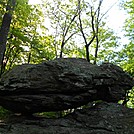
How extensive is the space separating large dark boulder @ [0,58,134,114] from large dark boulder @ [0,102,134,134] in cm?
54

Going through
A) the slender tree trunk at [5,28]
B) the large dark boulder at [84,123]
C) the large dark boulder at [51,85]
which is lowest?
the large dark boulder at [84,123]

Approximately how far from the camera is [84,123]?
971 centimetres

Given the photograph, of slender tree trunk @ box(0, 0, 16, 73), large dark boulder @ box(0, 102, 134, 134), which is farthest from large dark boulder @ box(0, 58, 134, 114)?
slender tree trunk @ box(0, 0, 16, 73)

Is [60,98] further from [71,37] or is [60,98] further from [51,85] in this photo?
[71,37]

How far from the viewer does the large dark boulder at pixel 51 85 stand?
9.59 metres

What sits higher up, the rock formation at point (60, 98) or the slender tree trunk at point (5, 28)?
the slender tree trunk at point (5, 28)

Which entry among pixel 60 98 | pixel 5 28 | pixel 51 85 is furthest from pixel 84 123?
pixel 5 28

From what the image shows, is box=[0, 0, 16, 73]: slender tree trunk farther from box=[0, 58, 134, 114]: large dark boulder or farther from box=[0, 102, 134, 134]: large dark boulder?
box=[0, 102, 134, 134]: large dark boulder

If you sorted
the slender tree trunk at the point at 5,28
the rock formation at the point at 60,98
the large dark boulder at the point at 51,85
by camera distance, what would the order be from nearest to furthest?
the rock formation at the point at 60,98 → the large dark boulder at the point at 51,85 → the slender tree trunk at the point at 5,28

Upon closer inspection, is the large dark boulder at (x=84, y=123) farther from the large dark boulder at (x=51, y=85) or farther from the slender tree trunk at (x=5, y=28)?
the slender tree trunk at (x=5, y=28)

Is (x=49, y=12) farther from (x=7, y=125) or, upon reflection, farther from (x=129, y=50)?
(x=7, y=125)

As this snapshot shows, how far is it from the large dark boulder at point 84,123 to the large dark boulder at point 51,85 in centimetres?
54

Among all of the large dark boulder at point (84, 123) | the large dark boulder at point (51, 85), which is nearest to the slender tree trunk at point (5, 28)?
the large dark boulder at point (51, 85)

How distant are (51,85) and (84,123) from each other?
2082 millimetres
